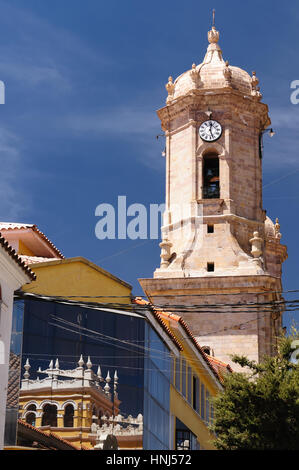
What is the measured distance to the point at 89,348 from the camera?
3234cm

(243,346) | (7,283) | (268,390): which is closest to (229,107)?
(243,346)

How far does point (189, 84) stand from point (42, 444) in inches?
1723

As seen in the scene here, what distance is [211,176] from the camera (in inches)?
2724

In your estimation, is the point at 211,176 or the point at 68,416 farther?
the point at 211,176

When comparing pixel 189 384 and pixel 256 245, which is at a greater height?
pixel 256 245

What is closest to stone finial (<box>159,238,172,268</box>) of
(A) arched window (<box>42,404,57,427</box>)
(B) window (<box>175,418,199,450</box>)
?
(B) window (<box>175,418,199,450</box>)

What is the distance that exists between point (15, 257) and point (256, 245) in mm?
38085

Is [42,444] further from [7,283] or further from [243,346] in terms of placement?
[243,346]

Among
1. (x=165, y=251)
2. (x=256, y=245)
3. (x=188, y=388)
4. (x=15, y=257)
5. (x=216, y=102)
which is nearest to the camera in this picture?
(x=15, y=257)

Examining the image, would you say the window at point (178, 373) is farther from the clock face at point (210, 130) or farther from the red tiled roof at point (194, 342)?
the clock face at point (210, 130)

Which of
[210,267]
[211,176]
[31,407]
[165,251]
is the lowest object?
[31,407]

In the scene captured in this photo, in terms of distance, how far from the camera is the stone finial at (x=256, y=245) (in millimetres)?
65812

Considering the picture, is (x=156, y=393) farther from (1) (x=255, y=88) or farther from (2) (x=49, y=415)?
(1) (x=255, y=88)

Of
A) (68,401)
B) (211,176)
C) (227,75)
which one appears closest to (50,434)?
(68,401)
